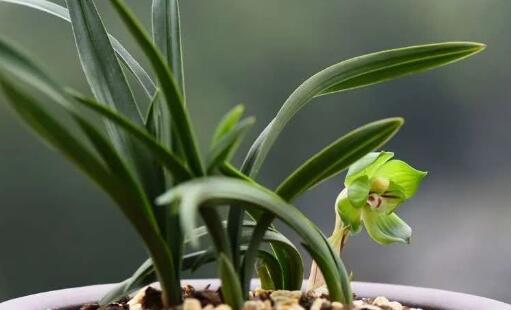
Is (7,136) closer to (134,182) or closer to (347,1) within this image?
(347,1)

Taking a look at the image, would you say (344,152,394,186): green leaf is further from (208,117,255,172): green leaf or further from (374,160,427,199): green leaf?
(208,117,255,172): green leaf

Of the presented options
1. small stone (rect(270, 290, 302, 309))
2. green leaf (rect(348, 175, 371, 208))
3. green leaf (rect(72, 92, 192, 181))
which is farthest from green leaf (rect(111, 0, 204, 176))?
green leaf (rect(348, 175, 371, 208))

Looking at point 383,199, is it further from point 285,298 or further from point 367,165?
point 285,298

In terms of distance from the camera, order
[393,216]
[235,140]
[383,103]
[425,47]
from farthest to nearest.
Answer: [383,103] → [393,216] → [425,47] → [235,140]

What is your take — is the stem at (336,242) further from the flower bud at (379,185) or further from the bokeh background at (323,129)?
the bokeh background at (323,129)

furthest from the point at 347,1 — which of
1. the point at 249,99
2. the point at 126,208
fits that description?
the point at 126,208

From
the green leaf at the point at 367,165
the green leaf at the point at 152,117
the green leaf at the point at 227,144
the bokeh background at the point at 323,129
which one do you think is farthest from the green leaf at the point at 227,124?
the bokeh background at the point at 323,129

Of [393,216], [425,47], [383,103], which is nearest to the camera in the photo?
[425,47]
